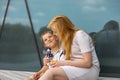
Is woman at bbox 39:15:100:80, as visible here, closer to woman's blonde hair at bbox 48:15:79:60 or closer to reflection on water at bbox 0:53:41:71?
woman's blonde hair at bbox 48:15:79:60

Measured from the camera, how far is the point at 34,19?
389 centimetres

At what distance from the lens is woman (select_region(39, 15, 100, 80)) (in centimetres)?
276

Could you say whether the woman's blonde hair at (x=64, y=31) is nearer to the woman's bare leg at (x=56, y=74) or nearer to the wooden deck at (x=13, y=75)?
the woman's bare leg at (x=56, y=74)

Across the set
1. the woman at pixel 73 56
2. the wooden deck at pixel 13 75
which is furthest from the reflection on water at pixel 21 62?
the woman at pixel 73 56

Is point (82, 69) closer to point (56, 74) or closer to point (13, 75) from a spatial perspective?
point (56, 74)

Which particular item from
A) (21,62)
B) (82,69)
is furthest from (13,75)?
(82,69)

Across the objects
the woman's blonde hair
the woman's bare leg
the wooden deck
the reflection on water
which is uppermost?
the woman's blonde hair

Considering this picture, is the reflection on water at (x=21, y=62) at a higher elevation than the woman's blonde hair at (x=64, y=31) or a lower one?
lower

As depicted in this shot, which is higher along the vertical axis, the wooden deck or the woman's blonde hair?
the woman's blonde hair

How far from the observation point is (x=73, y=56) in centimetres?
292

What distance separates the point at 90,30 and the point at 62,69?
2.82ft

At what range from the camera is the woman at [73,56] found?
276cm

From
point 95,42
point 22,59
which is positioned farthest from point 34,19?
point 95,42

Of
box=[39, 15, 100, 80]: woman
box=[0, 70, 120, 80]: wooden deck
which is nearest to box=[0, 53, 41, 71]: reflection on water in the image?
box=[0, 70, 120, 80]: wooden deck
